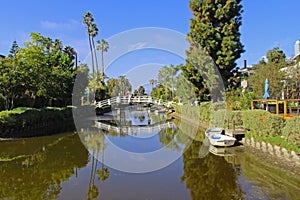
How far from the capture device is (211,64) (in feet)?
62.3

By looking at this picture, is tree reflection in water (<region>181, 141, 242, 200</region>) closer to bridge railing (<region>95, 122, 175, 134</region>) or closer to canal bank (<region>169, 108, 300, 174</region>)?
canal bank (<region>169, 108, 300, 174</region>)

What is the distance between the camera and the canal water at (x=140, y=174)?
613 centimetres

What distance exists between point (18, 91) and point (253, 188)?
15423 mm

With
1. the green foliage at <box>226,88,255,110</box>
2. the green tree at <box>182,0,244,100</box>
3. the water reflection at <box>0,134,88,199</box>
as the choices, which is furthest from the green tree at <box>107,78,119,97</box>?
the water reflection at <box>0,134,88,199</box>

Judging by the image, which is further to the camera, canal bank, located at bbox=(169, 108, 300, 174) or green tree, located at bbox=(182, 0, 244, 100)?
green tree, located at bbox=(182, 0, 244, 100)

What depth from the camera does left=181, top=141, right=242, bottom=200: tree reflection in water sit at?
6.03 metres

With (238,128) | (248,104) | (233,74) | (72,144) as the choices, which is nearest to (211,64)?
(233,74)

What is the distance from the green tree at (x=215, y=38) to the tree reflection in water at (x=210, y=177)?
35.5ft

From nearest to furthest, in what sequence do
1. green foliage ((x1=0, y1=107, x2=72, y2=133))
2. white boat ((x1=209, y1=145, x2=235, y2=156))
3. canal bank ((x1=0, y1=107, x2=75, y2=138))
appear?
white boat ((x1=209, y1=145, x2=235, y2=156))
green foliage ((x1=0, y1=107, x2=72, y2=133))
canal bank ((x1=0, y1=107, x2=75, y2=138))

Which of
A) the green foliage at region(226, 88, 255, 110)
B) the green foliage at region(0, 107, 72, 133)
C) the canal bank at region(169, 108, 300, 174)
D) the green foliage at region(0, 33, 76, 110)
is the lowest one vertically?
the canal bank at region(169, 108, 300, 174)

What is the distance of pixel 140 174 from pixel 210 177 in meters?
2.14

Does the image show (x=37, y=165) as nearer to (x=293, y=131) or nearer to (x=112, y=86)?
(x=293, y=131)

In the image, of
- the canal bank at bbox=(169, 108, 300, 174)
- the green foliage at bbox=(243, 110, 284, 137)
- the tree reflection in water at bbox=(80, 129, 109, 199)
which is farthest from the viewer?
the green foliage at bbox=(243, 110, 284, 137)

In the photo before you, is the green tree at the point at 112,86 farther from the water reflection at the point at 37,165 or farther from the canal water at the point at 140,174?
the canal water at the point at 140,174
